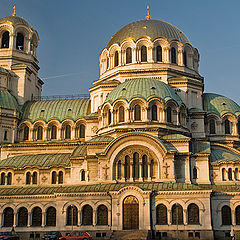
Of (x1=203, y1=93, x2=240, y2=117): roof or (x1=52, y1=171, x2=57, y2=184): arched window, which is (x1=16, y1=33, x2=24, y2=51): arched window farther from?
(x1=203, y1=93, x2=240, y2=117): roof

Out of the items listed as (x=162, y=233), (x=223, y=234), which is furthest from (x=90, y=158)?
(x=223, y=234)

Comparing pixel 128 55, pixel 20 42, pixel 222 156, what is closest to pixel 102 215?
pixel 222 156

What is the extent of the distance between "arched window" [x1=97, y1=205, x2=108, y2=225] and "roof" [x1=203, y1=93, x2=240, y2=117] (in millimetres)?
18703

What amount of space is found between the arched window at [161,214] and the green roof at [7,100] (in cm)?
2291

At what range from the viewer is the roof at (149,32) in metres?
52.5

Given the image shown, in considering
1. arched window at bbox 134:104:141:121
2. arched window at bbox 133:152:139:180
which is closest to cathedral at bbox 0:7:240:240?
arched window at bbox 133:152:139:180

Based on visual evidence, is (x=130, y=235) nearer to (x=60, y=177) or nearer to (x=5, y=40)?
(x=60, y=177)

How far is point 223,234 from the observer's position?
3775 centimetres

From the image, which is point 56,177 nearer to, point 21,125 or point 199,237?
point 21,125

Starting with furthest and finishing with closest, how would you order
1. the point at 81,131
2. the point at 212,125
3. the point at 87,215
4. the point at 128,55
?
1. the point at 128,55
2. the point at 81,131
3. the point at 212,125
4. the point at 87,215

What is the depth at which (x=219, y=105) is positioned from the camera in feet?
167

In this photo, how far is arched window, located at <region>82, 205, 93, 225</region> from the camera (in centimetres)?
3847

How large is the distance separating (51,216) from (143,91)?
15.6 m

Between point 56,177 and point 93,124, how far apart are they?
7.77 meters
